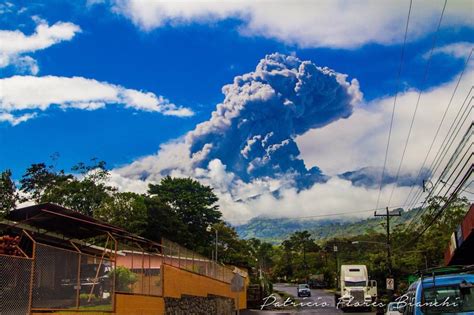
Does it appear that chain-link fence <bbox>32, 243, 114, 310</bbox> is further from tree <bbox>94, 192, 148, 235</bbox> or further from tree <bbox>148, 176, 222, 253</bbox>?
tree <bbox>148, 176, 222, 253</bbox>

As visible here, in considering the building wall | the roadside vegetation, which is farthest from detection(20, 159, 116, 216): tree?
the building wall

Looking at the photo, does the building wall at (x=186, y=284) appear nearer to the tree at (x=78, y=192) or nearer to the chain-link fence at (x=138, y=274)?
the chain-link fence at (x=138, y=274)

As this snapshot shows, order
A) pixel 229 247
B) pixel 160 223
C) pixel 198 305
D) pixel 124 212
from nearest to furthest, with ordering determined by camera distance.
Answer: pixel 198 305 → pixel 124 212 → pixel 160 223 → pixel 229 247

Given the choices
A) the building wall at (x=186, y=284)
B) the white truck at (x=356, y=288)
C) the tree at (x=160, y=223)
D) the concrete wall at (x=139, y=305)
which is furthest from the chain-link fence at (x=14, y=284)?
the tree at (x=160, y=223)

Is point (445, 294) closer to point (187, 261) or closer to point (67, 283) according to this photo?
point (67, 283)

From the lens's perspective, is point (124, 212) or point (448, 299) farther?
point (124, 212)

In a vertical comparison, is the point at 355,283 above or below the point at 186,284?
below

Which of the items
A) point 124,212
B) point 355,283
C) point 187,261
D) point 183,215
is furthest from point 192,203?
point 187,261

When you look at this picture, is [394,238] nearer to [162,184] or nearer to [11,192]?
[162,184]
